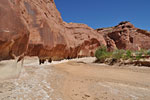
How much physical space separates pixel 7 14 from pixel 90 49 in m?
26.7

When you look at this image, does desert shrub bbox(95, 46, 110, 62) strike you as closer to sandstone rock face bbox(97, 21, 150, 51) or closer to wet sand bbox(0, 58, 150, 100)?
wet sand bbox(0, 58, 150, 100)

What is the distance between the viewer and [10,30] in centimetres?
440

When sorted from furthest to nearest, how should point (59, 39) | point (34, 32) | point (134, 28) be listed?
1. point (134, 28)
2. point (59, 39)
3. point (34, 32)

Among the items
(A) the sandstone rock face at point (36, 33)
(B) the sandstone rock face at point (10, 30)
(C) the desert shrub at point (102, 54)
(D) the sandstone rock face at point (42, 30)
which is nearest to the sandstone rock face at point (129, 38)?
(A) the sandstone rock face at point (36, 33)

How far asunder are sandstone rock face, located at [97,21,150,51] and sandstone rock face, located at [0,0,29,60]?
3357 cm

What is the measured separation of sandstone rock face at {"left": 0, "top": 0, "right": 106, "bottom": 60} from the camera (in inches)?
173

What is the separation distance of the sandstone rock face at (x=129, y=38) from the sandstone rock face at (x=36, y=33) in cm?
856

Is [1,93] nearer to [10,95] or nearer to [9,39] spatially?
[10,95]

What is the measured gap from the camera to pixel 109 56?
17.3 metres

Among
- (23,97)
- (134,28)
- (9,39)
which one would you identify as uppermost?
(134,28)

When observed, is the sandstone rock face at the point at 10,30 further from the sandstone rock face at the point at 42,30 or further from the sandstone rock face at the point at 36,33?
the sandstone rock face at the point at 42,30

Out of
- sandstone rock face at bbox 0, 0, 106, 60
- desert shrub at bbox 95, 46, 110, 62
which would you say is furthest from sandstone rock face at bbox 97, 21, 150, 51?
desert shrub at bbox 95, 46, 110, 62

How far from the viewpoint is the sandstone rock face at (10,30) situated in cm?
415

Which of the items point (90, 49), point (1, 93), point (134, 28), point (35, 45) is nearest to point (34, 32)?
point (35, 45)
